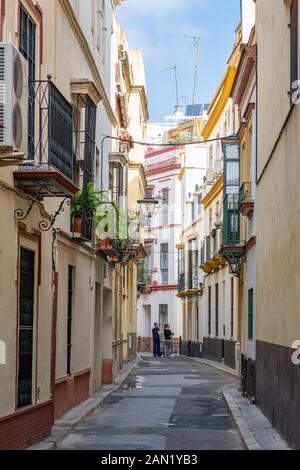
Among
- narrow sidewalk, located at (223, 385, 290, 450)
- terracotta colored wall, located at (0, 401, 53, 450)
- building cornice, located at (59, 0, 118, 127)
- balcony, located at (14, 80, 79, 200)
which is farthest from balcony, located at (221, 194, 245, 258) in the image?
terracotta colored wall, located at (0, 401, 53, 450)

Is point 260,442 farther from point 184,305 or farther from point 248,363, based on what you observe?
point 184,305

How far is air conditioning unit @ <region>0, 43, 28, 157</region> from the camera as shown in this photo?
9.01m

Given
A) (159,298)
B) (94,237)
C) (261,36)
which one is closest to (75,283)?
(94,237)

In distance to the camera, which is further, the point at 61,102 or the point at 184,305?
the point at 184,305

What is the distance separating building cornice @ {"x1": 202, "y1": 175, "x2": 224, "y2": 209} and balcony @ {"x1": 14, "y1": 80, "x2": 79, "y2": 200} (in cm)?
2014

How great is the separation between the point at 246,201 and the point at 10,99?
9952mm

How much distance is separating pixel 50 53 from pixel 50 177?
3.45m

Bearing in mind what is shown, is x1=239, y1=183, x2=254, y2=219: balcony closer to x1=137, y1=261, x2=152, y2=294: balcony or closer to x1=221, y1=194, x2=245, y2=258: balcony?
x1=221, y1=194, x2=245, y2=258: balcony

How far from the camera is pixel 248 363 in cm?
1873

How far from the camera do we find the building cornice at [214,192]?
34.3 metres

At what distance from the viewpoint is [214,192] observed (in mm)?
36719

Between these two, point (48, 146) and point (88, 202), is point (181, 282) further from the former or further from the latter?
point (48, 146)

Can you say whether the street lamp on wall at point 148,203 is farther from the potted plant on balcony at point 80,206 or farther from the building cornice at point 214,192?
the potted plant on balcony at point 80,206

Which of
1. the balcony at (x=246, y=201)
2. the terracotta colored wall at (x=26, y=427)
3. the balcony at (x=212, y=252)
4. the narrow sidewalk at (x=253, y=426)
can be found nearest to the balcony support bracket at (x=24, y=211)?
the terracotta colored wall at (x=26, y=427)
